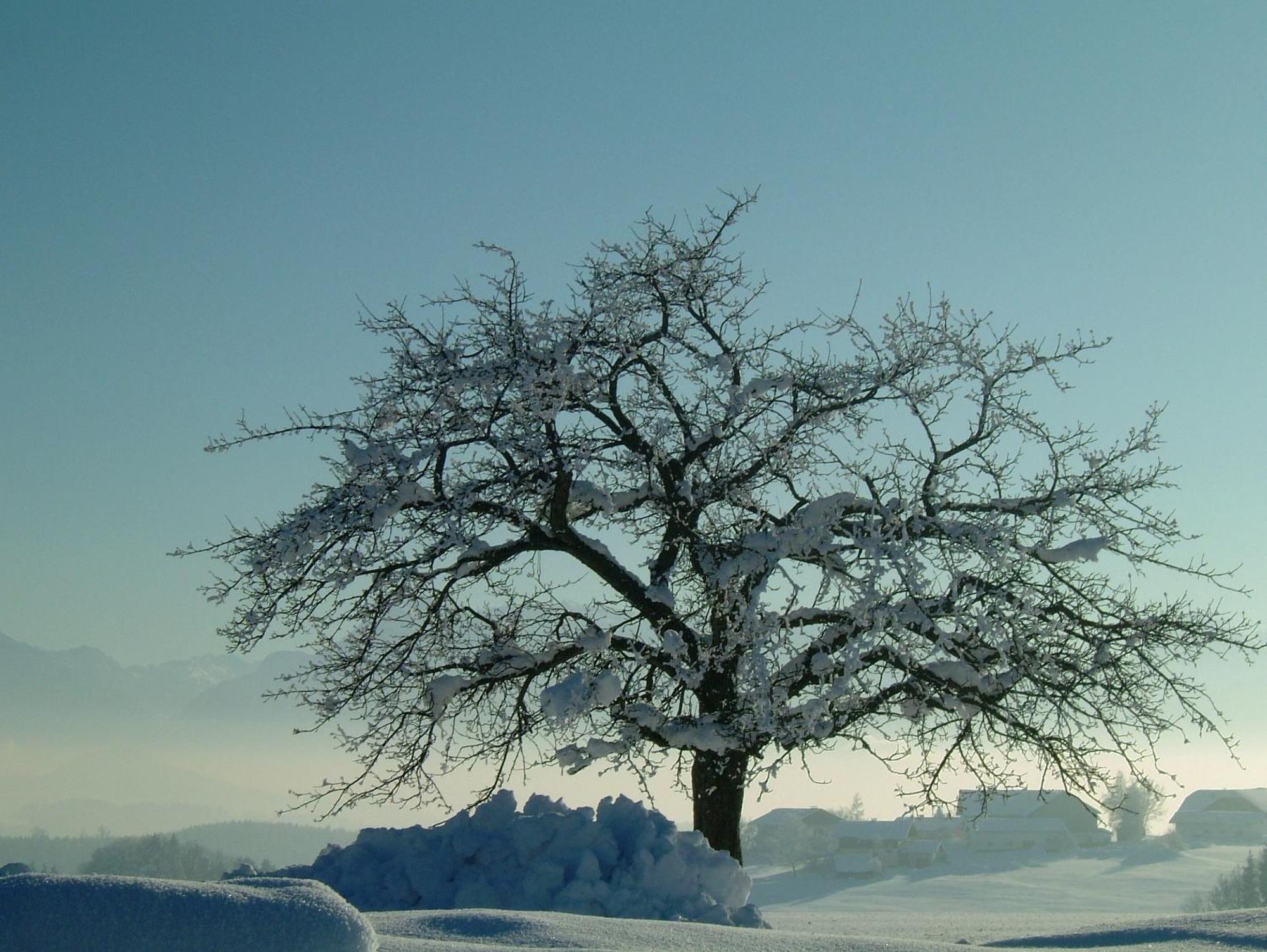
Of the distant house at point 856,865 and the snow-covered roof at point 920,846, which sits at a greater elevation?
the snow-covered roof at point 920,846

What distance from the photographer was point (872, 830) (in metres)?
27.0

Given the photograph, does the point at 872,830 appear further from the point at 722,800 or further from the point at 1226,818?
the point at 1226,818

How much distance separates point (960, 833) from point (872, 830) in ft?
22.3

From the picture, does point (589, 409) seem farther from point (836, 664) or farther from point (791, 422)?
point (836, 664)

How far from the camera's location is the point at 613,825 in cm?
1009

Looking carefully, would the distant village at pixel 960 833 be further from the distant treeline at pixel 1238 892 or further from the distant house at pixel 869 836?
the distant treeline at pixel 1238 892

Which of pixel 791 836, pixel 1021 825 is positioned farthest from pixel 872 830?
pixel 1021 825

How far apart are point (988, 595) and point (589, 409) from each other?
16.4 feet

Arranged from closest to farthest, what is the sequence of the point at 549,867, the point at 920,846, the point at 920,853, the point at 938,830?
the point at 549,867
the point at 920,853
the point at 920,846
the point at 938,830

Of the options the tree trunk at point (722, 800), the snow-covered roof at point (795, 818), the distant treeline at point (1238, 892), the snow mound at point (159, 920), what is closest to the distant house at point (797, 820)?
the snow-covered roof at point (795, 818)

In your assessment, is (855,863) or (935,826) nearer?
(855,863)

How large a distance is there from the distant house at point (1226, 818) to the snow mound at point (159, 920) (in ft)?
130

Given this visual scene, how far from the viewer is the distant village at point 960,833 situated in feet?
87.7

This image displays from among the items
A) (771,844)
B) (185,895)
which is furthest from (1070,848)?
(185,895)
